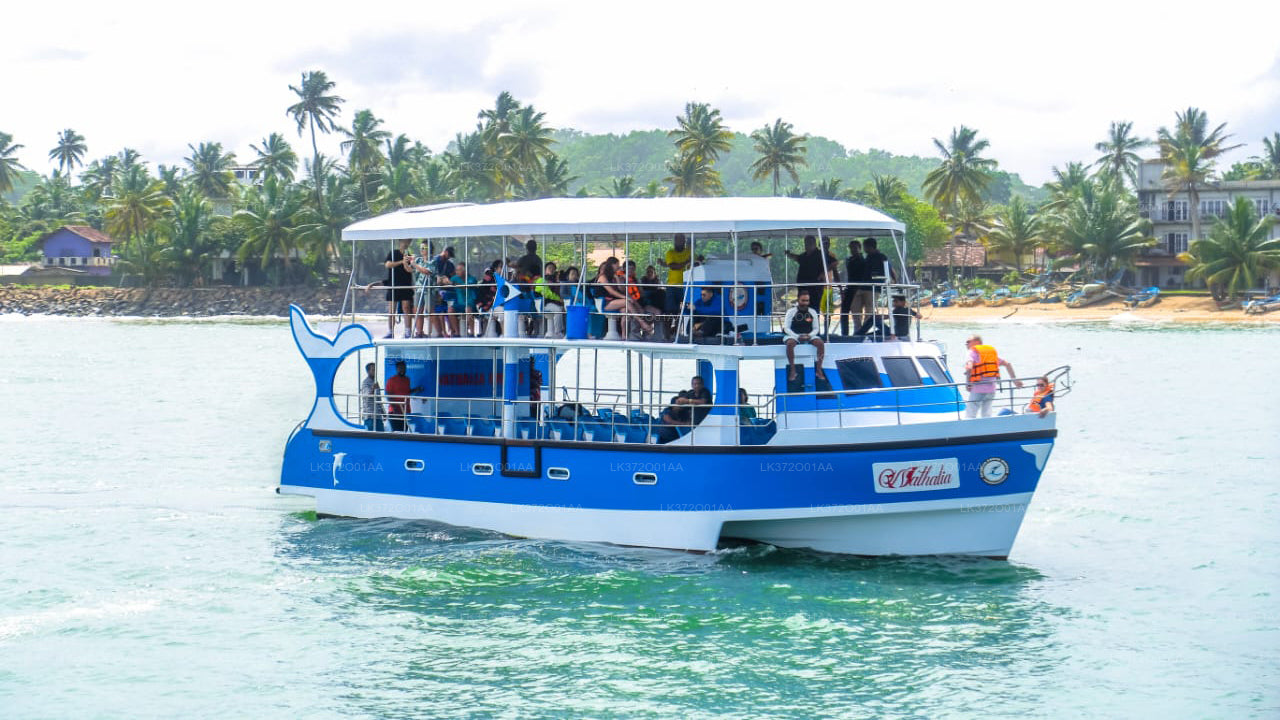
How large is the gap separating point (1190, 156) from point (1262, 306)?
13477 millimetres

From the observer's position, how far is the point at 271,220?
96875 mm

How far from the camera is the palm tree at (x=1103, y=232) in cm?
8875

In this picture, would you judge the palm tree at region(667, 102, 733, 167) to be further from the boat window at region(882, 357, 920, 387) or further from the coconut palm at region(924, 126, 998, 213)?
the boat window at region(882, 357, 920, 387)

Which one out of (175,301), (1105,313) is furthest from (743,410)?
(175,301)

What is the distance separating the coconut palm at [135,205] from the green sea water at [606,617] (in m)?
79.2

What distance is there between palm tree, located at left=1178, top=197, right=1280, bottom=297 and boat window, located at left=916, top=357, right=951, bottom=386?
67693 mm

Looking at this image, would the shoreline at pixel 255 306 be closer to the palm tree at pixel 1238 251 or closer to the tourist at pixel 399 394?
the palm tree at pixel 1238 251

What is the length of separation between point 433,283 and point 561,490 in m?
4.02

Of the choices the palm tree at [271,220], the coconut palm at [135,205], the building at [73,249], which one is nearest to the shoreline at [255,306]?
the palm tree at [271,220]

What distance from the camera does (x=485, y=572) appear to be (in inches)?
746

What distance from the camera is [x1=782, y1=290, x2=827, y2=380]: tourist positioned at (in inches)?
718

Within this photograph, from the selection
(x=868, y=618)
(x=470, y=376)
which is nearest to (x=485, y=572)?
(x=470, y=376)

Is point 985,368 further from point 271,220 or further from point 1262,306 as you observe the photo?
point 271,220

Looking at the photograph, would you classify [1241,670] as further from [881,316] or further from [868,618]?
[881,316]
